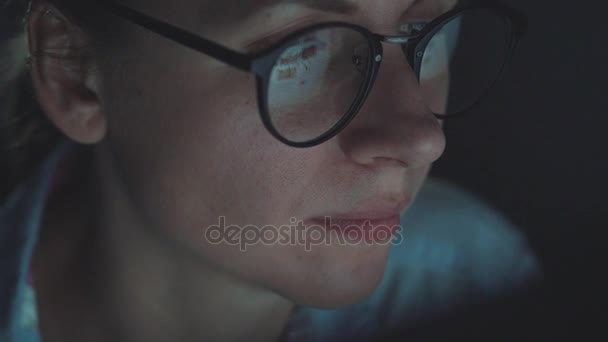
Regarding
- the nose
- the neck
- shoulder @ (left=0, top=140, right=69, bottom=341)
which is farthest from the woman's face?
shoulder @ (left=0, top=140, right=69, bottom=341)

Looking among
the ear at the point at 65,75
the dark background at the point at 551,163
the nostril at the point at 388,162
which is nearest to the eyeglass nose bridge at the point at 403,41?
the nostril at the point at 388,162

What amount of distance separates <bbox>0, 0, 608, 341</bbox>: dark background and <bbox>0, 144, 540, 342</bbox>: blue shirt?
1.9 inches

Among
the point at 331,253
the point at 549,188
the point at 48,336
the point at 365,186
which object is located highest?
the point at 365,186

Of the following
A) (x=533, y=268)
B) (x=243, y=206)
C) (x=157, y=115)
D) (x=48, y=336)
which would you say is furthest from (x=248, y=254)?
(x=533, y=268)

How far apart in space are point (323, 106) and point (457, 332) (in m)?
0.56

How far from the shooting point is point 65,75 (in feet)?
2.94

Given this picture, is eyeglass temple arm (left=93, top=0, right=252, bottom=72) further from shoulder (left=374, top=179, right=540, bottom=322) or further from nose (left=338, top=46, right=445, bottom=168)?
shoulder (left=374, top=179, right=540, bottom=322)

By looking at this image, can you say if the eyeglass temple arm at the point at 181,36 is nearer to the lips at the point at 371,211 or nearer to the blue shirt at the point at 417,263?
the lips at the point at 371,211

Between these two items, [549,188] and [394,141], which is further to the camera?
[549,188]

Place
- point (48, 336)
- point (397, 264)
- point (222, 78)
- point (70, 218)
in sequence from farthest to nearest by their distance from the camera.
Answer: point (397, 264) < point (70, 218) < point (48, 336) < point (222, 78)

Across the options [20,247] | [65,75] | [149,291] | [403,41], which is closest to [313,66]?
[403,41]

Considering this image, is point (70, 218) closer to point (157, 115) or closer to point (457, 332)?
point (157, 115)

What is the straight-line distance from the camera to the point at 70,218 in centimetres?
119

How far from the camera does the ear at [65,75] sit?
881mm
